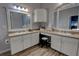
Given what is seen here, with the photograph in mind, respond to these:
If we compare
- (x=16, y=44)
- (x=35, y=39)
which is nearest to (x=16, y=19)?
(x=16, y=44)

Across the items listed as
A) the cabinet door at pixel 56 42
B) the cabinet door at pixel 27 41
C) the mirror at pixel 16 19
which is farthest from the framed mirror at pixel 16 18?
the cabinet door at pixel 56 42

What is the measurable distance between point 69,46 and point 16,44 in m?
1.37

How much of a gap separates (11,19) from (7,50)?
0.75 meters

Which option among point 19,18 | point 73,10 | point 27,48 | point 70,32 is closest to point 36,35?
point 27,48

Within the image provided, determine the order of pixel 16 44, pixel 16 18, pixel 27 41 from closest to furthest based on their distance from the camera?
pixel 16 18 < pixel 16 44 < pixel 27 41

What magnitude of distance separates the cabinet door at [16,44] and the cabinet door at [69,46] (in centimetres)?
118

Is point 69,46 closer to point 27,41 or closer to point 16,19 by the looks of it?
point 27,41

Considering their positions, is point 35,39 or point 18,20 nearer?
point 18,20

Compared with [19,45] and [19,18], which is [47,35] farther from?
[19,18]

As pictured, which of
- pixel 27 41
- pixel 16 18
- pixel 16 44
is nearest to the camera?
pixel 16 18

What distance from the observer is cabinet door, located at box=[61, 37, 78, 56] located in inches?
55.3

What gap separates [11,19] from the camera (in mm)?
1421

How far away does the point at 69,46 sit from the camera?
5.05ft

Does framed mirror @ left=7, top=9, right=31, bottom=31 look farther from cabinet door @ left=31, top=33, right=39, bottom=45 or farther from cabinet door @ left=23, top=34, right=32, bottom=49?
cabinet door @ left=31, top=33, right=39, bottom=45
